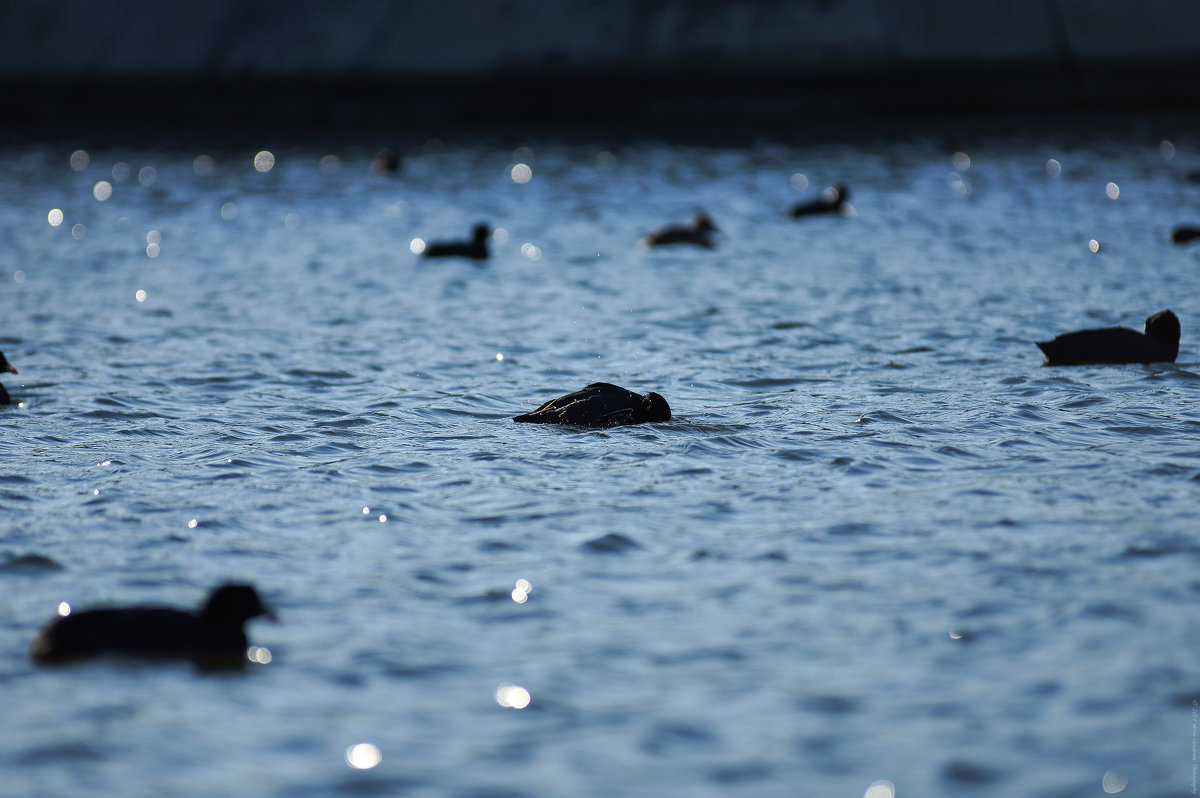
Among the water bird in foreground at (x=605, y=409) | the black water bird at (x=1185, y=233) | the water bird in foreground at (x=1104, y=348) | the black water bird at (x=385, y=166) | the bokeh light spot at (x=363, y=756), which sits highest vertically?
the black water bird at (x=385, y=166)

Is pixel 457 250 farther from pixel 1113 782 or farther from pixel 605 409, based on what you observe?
pixel 1113 782

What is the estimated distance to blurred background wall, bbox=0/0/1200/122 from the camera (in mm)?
40625

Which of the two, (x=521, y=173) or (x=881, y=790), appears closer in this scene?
(x=881, y=790)

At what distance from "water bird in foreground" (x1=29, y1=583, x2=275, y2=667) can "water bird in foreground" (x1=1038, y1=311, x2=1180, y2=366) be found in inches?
357

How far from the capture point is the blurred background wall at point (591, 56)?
40625mm

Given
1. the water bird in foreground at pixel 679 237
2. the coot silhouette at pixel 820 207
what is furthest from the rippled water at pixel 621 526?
the coot silhouette at pixel 820 207

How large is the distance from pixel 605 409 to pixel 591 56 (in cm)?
3291

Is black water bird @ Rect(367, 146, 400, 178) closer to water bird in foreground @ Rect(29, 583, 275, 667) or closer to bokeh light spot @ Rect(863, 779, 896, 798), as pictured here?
water bird in foreground @ Rect(29, 583, 275, 667)

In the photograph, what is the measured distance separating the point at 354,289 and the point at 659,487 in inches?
434

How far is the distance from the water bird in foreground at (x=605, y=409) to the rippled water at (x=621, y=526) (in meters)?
0.24

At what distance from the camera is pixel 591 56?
42.6 meters

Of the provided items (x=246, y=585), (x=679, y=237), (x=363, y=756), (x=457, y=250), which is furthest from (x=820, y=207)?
(x=363, y=756)

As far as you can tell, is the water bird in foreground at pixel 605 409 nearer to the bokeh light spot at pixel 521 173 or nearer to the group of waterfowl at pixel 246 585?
the group of waterfowl at pixel 246 585

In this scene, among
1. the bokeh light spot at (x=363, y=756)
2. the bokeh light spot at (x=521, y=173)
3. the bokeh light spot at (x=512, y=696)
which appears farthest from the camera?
the bokeh light spot at (x=521, y=173)
